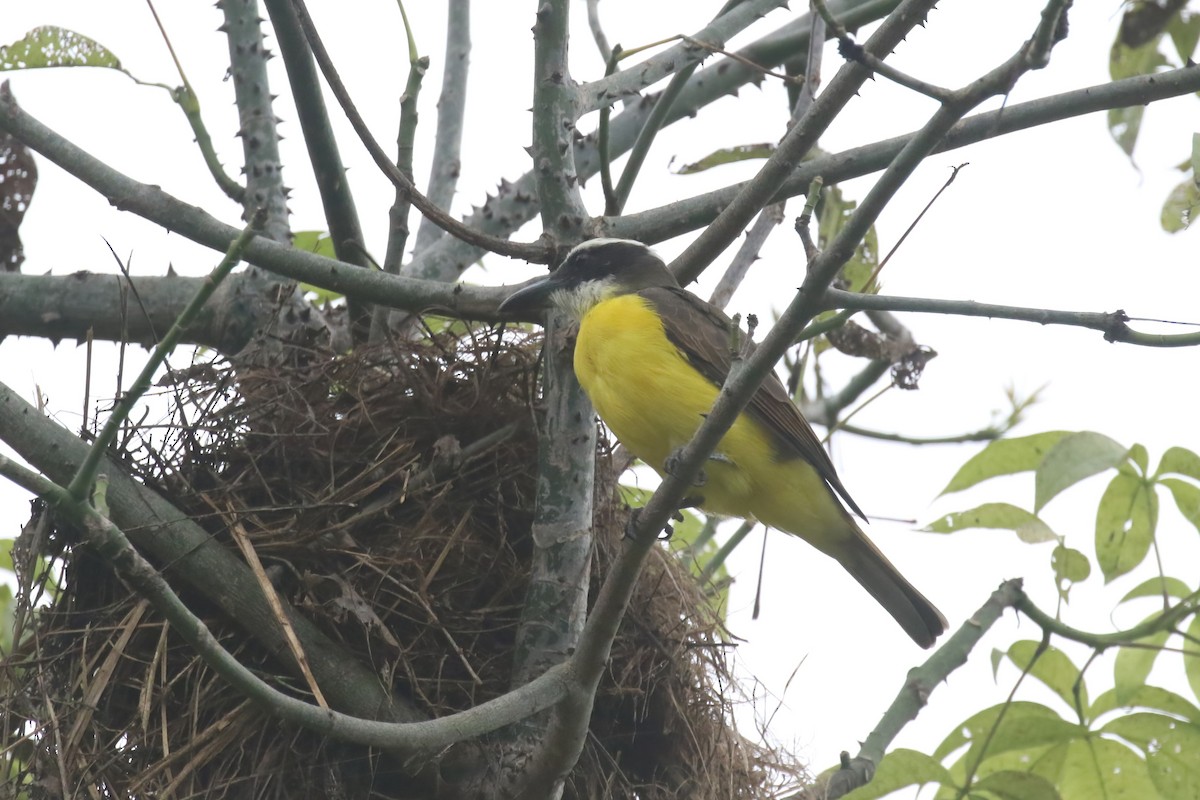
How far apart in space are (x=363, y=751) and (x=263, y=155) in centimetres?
235

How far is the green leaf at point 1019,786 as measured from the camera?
280cm

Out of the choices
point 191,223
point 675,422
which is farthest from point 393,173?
point 675,422

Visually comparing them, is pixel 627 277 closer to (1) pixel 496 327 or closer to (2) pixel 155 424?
(1) pixel 496 327

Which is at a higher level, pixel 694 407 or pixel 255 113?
pixel 255 113

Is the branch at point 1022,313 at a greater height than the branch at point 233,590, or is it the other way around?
the branch at point 1022,313

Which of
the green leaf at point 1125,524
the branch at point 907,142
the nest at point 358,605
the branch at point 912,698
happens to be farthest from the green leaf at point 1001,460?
the nest at point 358,605

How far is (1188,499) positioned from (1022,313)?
78 cm

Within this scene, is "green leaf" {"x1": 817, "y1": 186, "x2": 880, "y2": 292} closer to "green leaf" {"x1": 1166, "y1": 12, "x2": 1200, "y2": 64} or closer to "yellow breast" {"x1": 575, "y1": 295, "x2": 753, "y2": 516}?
"yellow breast" {"x1": 575, "y1": 295, "x2": 753, "y2": 516}

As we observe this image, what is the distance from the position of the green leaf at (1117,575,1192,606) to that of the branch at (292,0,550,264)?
192 cm

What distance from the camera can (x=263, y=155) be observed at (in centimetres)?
491

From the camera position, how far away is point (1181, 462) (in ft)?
9.61

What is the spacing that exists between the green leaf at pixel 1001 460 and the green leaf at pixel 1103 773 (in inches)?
25.0

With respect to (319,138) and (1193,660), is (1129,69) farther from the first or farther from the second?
(319,138)

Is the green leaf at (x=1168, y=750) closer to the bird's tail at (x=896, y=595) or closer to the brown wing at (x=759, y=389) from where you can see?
the brown wing at (x=759, y=389)
